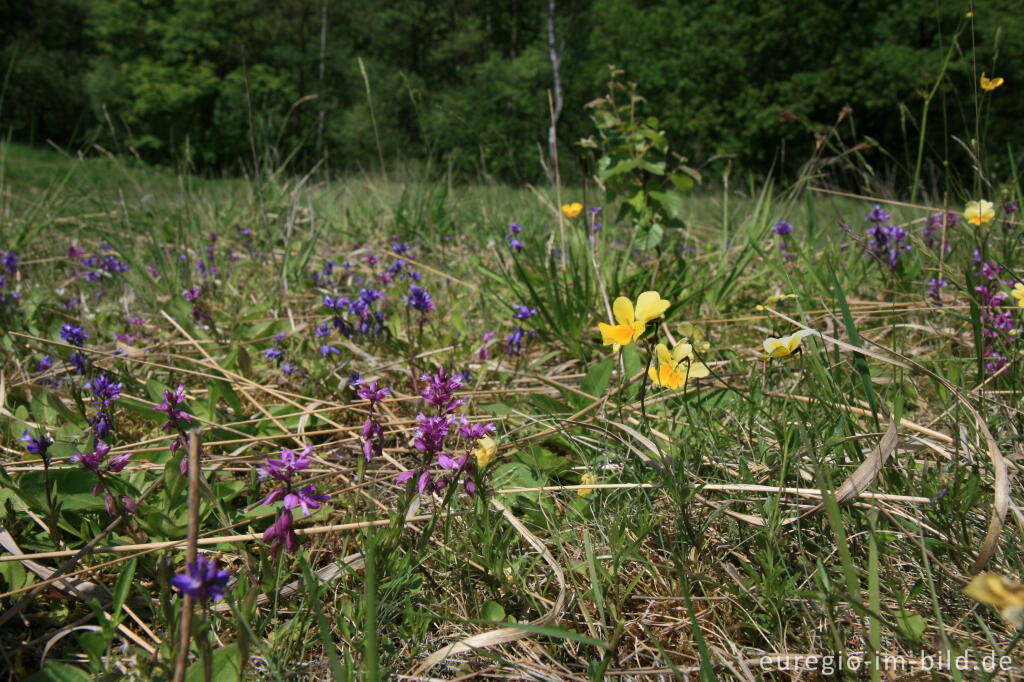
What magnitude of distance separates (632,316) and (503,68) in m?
31.3

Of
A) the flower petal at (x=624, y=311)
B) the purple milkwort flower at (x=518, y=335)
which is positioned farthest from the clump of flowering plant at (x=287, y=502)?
the purple milkwort flower at (x=518, y=335)

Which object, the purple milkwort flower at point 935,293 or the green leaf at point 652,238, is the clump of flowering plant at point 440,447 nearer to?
the green leaf at point 652,238

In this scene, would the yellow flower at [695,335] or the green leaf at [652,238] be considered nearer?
the yellow flower at [695,335]

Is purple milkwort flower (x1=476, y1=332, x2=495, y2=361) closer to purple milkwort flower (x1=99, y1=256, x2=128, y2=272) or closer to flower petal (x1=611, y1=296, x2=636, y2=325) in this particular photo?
flower petal (x1=611, y1=296, x2=636, y2=325)

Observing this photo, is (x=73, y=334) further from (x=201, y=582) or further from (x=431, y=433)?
(x=201, y=582)

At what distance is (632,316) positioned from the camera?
1211 mm

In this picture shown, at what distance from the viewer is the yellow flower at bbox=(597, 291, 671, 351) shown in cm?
115

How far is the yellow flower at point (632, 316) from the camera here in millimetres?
1146

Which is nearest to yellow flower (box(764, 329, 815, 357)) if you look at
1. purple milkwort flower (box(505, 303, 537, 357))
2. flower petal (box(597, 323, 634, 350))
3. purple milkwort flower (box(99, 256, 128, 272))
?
flower petal (box(597, 323, 634, 350))

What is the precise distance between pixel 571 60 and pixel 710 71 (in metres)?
7.06

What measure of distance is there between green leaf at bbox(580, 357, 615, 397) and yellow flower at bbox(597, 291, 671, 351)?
0.41 meters


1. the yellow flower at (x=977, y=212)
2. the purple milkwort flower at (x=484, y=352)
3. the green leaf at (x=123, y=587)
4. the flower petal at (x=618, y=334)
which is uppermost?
the yellow flower at (x=977, y=212)

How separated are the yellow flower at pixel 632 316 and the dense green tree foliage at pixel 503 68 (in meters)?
18.5

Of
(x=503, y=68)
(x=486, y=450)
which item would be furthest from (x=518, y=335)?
(x=503, y=68)
